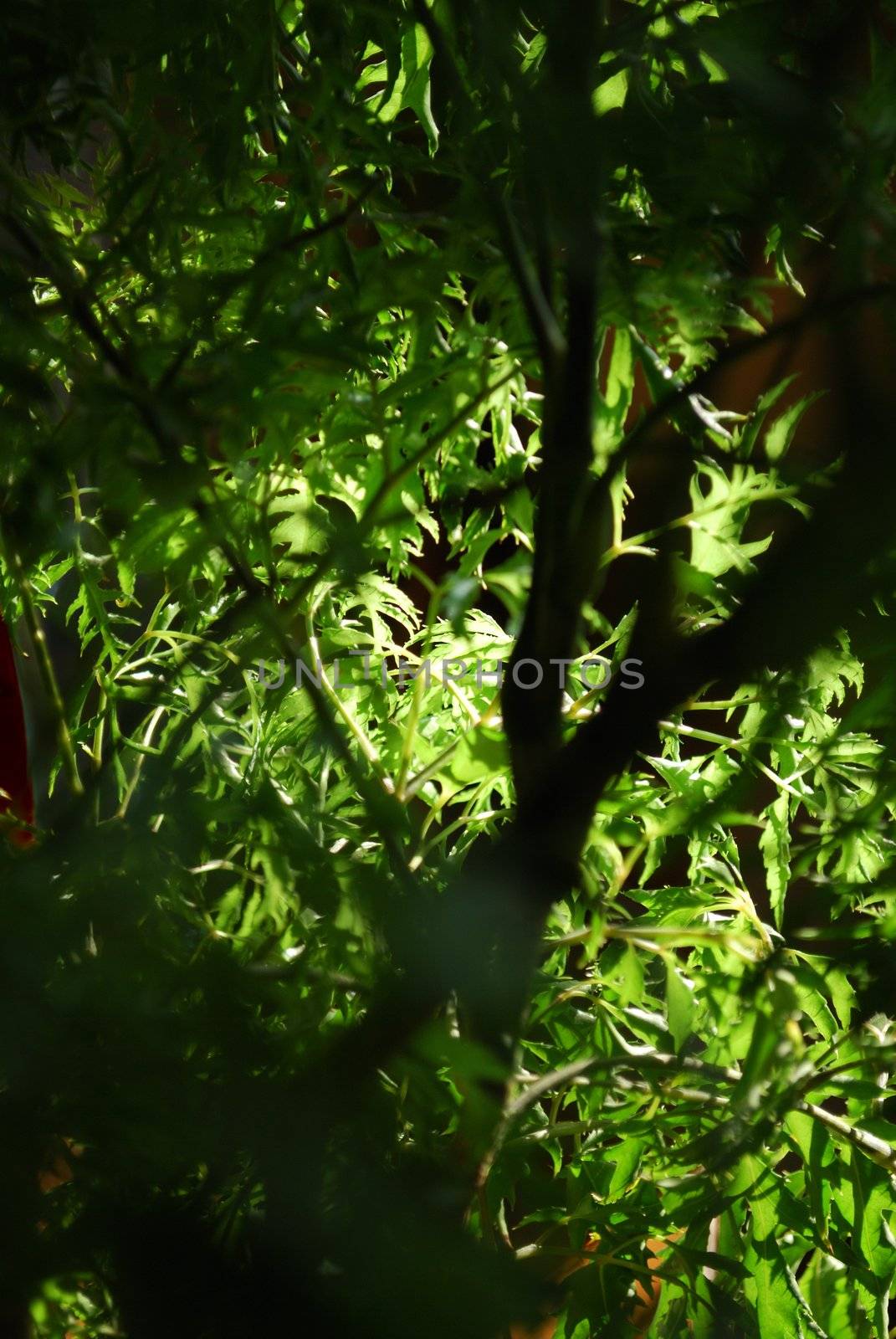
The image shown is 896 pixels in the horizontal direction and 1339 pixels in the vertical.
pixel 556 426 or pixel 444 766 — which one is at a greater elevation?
pixel 556 426

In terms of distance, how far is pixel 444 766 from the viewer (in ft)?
1.49

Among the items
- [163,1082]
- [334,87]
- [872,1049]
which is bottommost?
[872,1049]

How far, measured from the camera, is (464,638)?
1.32 feet

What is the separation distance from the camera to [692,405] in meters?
0.41

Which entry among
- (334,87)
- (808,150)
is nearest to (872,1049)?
(808,150)

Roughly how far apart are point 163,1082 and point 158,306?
0.77ft

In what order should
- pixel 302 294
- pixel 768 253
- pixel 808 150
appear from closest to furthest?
pixel 808 150 < pixel 302 294 < pixel 768 253

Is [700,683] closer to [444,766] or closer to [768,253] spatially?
[444,766]

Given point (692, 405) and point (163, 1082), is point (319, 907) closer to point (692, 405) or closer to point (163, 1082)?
point (163, 1082)

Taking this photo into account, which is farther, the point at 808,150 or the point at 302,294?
the point at 302,294

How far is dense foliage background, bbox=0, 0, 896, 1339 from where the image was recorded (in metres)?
0.26

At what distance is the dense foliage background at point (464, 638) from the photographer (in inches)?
10.1

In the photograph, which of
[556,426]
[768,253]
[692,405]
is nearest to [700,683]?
[556,426]

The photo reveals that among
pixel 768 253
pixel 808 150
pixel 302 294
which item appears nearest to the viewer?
pixel 808 150
